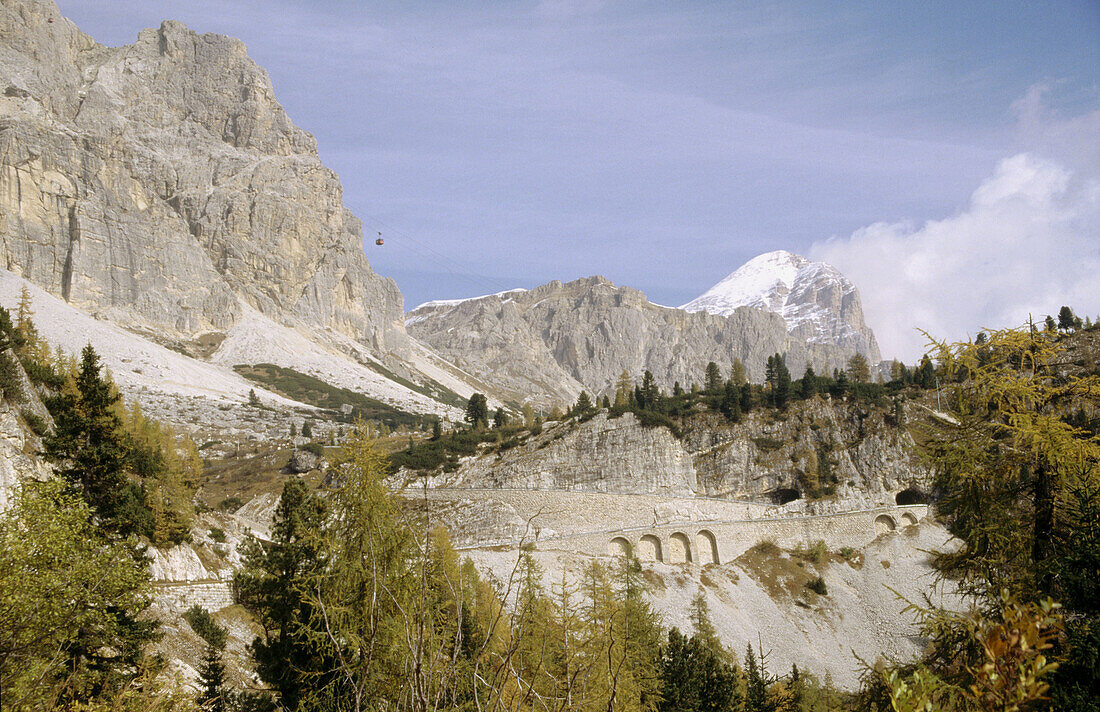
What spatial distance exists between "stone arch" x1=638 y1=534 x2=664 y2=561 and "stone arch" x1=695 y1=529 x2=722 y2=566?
142 inches

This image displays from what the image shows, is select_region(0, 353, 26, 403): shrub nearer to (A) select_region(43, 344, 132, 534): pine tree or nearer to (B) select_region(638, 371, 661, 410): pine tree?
(A) select_region(43, 344, 132, 534): pine tree

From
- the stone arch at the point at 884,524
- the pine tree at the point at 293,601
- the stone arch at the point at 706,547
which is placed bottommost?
the stone arch at the point at 706,547

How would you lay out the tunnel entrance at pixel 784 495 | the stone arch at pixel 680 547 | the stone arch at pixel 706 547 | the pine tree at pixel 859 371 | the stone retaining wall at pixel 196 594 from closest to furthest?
the stone retaining wall at pixel 196 594, the stone arch at pixel 680 547, the stone arch at pixel 706 547, the tunnel entrance at pixel 784 495, the pine tree at pixel 859 371

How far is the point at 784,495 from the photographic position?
2793 inches

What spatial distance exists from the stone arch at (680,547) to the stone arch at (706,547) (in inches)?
34.7

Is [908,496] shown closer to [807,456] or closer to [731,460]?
[807,456]

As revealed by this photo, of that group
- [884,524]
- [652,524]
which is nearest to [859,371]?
[884,524]

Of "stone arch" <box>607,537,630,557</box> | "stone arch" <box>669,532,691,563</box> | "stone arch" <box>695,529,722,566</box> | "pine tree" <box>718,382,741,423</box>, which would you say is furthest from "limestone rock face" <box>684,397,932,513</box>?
"stone arch" <box>607,537,630,557</box>

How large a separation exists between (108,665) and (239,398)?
459 ft

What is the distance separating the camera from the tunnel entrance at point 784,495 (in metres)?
70.4

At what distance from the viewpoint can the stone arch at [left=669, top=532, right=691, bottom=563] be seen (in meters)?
60.3

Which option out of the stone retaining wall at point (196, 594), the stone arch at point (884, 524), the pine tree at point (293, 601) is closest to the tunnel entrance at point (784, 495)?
the stone arch at point (884, 524)

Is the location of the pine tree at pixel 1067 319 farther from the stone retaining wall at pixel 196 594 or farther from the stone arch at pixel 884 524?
the stone retaining wall at pixel 196 594

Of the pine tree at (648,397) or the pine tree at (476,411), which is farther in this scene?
the pine tree at (476,411)
